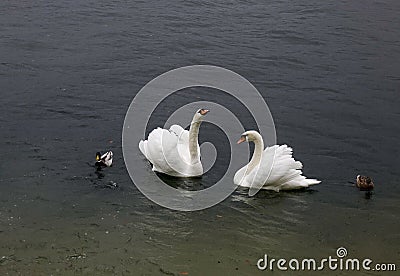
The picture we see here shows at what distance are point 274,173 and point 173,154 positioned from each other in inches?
64.6

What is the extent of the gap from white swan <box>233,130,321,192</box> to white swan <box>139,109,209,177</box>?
74cm

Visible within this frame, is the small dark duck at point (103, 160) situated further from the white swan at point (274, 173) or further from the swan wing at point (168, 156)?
the white swan at point (274, 173)

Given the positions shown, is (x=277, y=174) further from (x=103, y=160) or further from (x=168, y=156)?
(x=103, y=160)

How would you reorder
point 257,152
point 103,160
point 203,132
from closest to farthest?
point 103,160 → point 257,152 → point 203,132

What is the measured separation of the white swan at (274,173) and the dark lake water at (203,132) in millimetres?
171

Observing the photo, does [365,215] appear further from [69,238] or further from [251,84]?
[251,84]

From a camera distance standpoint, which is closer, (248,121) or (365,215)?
(365,215)

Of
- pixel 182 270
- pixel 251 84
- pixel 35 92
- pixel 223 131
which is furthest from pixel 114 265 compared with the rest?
pixel 251 84

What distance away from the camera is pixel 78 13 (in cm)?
2003

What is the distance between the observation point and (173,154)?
37.5 feet

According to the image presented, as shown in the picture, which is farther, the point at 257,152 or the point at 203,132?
the point at 203,132

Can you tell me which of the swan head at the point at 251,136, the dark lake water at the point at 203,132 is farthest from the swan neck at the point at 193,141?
the swan head at the point at 251,136

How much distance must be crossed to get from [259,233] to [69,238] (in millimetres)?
2473

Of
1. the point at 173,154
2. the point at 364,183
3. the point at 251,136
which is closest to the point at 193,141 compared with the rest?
the point at 173,154
